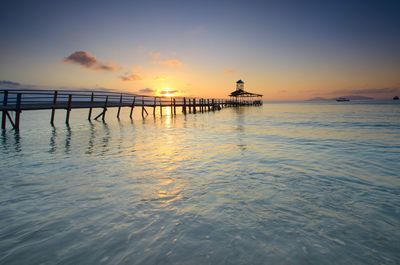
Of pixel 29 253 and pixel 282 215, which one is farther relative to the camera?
pixel 282 215

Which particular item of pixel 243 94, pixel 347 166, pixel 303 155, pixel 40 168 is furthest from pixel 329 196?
pixel 243 94

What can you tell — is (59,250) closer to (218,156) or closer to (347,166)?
(218,156)

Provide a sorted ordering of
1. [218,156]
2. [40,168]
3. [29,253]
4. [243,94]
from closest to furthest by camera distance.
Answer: [29,253]
[40,168]
[218,156]
[243,94]

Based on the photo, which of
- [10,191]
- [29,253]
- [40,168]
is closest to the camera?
[29,253]

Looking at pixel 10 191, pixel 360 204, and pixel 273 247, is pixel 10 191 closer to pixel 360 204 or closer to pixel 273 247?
pixel 273 247

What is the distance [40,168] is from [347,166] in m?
7.78

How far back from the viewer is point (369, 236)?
2.82m

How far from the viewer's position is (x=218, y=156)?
7.49 meters

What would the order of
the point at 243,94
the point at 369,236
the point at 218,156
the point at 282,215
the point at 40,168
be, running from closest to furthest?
the point at 369,236 → the point at 282,215 → the point at 40,168 → the point at 218,156 → the point at 243,94

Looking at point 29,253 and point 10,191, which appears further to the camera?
point 10,191

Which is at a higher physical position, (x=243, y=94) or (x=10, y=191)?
(x=243, y=94)

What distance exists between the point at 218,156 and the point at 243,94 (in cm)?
6326

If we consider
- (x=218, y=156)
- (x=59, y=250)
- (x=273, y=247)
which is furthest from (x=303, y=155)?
(x=59, y=250)

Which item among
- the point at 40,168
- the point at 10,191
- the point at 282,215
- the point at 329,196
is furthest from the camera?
the point at 40,168
